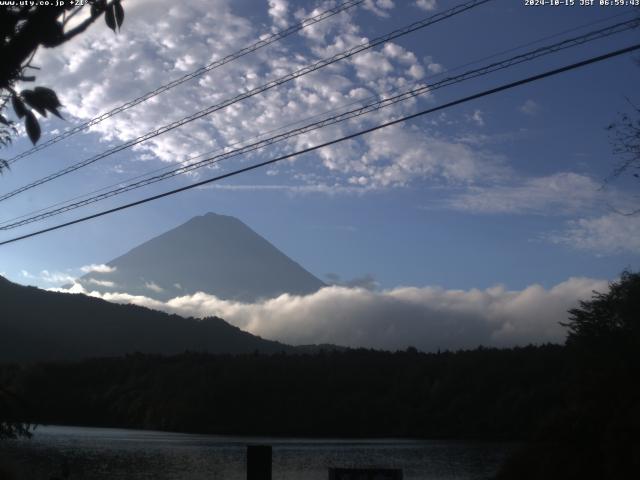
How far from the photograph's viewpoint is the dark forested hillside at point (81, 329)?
12638 centimetres

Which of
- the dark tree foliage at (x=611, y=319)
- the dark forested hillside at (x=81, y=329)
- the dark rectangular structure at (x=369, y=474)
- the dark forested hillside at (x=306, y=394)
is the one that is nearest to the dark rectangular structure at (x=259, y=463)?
the dark rectangular structure at (x=369, y=474)

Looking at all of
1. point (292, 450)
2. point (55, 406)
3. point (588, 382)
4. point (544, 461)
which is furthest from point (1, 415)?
point (55, 406)

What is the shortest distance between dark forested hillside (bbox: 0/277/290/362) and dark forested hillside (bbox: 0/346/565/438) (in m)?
19.7

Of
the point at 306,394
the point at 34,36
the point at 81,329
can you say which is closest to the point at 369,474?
the point at 34,36

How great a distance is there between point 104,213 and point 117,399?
99875mm

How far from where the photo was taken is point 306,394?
11156cm

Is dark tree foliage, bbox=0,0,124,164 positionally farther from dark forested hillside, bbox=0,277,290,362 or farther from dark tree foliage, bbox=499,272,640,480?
dark forested hillside, bbox=0,277,290,362

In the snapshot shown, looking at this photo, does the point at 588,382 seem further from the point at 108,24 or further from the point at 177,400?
the point at 177,400

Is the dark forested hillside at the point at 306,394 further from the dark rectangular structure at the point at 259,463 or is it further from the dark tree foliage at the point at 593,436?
the dark rectangular structure at the point at 259,463

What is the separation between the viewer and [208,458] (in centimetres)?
5450

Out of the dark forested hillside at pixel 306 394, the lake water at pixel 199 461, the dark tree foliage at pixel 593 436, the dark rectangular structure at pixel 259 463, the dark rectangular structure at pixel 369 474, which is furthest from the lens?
the dark forested hillside at pixel 306 394

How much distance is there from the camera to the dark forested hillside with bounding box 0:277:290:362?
12638cm

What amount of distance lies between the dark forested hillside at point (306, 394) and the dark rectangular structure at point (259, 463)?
90.2 metres

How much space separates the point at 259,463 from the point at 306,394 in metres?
106
